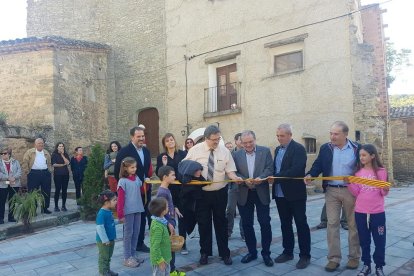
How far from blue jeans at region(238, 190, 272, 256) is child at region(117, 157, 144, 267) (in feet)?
4.64

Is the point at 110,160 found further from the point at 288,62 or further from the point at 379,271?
the point at 288,62

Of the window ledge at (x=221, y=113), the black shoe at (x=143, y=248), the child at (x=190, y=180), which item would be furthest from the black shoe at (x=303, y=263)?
the window ledge at (x=221, y=113)

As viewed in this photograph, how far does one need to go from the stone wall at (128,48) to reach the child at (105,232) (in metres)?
11.3

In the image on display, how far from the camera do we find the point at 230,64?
1338 cm

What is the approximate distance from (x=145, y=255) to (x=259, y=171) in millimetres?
2066

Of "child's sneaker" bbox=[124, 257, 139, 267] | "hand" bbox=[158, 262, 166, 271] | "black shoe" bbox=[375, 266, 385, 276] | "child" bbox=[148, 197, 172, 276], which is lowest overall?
"child's sneaker" bbox=[124, 257, 139, 267]

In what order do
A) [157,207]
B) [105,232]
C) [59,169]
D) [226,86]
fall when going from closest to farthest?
[157,207] → [105,232] → [59,169] → [226,86]

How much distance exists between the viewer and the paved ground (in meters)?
4.23

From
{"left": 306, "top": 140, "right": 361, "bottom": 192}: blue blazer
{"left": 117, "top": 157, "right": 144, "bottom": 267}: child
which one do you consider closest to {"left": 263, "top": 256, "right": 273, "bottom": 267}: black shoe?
{"left": 306, "top": 140, "right": 361, "bottom": 192}: blue blazer

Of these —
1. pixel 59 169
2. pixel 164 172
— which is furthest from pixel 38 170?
pixel 164 172

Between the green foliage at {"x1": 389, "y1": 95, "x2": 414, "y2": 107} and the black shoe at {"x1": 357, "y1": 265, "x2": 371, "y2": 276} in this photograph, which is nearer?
the black shoe at {"x1": 357, "y1": 265, "x2": 371, "y2": 276}

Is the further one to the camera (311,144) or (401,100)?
(401,100)

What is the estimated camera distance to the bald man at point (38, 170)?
7.58m

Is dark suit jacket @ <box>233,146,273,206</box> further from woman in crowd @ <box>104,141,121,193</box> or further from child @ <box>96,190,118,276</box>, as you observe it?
woman in crowd @ <box>104,141,121,193</box>
